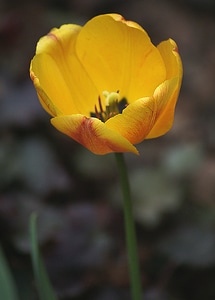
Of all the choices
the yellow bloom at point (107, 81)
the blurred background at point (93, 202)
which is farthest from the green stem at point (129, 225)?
the blurred background at point (93, 202)

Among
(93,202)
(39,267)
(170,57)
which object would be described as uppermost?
(170,57)

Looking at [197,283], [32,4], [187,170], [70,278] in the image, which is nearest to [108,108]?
[70,278]

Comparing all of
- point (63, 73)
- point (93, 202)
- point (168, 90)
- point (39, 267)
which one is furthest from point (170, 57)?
point (93, 202)

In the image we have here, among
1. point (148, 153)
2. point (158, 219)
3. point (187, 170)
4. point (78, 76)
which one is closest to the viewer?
point (78, 76)

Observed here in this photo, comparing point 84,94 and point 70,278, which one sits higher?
point 84,94

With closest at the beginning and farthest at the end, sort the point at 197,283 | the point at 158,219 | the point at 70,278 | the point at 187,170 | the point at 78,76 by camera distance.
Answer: the point at 78,76 < the point at 70,278 < the point at 197,283 < the point at 158,219 < the point at 187,170

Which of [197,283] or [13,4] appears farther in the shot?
[13,4]

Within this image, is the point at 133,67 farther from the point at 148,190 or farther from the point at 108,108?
the point at 148,190

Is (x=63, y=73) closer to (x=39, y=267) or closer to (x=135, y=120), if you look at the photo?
(x=135, y=120)

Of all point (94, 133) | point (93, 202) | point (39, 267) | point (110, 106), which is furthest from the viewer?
point (93, 202)
